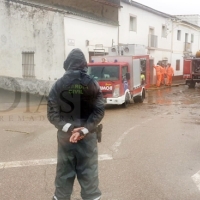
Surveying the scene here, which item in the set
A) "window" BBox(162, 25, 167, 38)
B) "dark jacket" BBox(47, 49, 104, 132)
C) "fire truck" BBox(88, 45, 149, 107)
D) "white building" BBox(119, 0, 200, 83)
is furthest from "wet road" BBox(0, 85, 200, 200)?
"window" BBox(162, 25, 167, 38)

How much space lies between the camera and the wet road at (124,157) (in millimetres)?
4172

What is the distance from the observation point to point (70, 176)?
11.0ft

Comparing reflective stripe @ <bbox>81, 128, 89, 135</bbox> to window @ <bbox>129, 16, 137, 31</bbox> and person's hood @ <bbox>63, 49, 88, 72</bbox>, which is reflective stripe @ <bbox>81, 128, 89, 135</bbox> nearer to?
person's hood @ <bbox>63, 49, 88, 72</bbox>

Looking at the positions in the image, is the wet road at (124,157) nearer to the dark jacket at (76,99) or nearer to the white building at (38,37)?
the dark jacket at (76,99)

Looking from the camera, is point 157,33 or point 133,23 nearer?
point 133,23

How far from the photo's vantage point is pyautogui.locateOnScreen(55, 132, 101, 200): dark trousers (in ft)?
10.8

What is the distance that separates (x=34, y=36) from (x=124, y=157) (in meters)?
11.5

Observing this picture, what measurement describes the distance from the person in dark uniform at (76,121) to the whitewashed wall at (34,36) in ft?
40.0

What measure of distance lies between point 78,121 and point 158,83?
19696 mm

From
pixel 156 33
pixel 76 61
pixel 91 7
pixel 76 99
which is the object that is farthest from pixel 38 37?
pixel 156 33

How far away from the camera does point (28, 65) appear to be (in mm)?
15969

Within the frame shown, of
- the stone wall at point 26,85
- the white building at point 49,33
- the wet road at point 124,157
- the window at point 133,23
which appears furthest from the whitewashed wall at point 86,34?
the wet road at point 124,157

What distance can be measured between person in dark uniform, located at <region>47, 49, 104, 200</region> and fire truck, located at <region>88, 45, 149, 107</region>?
25.5ft

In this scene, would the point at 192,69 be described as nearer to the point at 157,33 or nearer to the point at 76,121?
the point at 157,33
